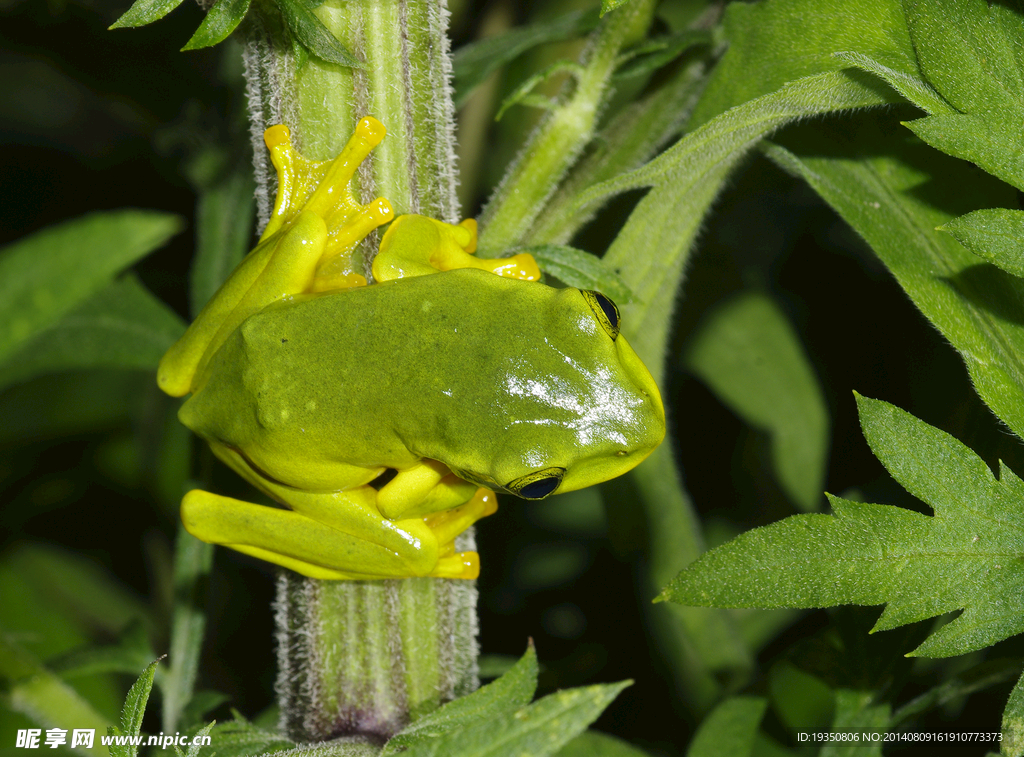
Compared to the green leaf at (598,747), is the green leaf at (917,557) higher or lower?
higher

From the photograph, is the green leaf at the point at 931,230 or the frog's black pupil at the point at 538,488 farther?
the frog's black pupil at the point at 538,488

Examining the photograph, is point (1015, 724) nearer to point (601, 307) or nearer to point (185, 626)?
point (601, 307)

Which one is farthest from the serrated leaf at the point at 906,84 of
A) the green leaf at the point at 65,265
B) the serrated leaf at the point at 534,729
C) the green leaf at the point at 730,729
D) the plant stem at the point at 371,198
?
the green leaf at the point at 65,265

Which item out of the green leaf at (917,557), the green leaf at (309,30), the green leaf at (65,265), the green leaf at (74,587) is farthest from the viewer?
the green leaf at (74,587)

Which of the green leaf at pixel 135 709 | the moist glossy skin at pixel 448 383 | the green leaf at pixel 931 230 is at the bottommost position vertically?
the green leaf at pixel 135 709

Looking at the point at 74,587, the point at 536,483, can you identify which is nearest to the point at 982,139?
the point at 536,483

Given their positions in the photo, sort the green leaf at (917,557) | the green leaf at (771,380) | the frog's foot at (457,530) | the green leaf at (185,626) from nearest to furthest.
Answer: the green leaf at (917,557) → the frog's foot at (457,530) → the green leaf at (185,626) → the green leaf at (771,380)

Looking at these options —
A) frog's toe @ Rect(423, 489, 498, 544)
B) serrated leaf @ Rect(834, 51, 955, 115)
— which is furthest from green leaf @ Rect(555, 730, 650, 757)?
serrated leaf @ Rect(834, 51, 955, 115)

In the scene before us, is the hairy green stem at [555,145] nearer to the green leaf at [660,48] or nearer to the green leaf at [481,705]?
the green leaf at [660,48]
